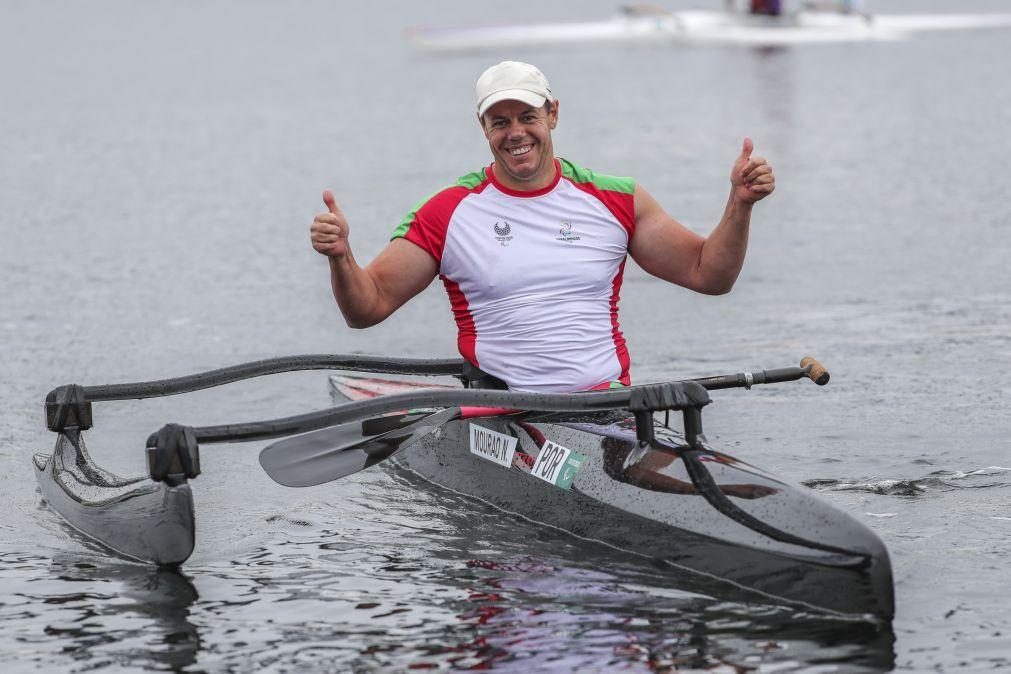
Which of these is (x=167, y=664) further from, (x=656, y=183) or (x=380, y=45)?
(x=380, y=45)

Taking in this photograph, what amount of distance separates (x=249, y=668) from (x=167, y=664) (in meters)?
0.31

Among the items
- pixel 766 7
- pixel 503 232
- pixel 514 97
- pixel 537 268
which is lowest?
pixel 537 268

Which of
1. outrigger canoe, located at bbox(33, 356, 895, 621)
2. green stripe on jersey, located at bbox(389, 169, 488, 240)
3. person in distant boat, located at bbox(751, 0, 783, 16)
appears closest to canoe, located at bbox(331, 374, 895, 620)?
outrigger canoe, located at bbox(33, 356, 895, 621)

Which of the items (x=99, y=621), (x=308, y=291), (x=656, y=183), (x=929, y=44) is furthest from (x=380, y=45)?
(x=99, y=621)

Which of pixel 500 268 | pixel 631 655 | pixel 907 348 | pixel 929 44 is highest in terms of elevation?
pixel 929 44

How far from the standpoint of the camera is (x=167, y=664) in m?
6.09

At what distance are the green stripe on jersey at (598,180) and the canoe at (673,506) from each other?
1.09 meters

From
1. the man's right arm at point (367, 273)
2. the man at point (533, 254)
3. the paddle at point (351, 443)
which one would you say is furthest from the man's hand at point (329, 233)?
the paddle at point (351, 443)

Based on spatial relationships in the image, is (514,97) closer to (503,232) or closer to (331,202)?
(503,232)

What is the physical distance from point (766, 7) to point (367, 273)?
3842cm

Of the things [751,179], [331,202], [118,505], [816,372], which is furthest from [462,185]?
[118,505]

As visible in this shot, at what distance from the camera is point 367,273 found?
746 centimetres

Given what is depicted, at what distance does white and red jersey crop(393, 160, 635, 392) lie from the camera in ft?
24.6

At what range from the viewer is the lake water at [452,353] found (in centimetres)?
622
